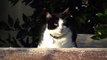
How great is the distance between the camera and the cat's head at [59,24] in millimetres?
2406

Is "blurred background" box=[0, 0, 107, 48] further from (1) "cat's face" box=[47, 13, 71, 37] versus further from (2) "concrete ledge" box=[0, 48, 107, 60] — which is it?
(2) "concrete ledge" box=[0, 48, 107, 60]

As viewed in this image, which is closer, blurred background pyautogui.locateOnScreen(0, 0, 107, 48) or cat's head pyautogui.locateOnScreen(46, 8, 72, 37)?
blurred background pyautogui.locateOnScreen(0, 0, 107, 48)

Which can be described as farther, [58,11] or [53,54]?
[58,11]

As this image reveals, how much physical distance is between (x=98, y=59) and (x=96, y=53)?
29 millimetres

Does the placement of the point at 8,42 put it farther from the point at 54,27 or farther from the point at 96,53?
the point at 96,53

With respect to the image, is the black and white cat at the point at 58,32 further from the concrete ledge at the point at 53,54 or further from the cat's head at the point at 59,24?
the concrete ledge at the point at 53,54

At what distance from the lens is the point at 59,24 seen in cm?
242

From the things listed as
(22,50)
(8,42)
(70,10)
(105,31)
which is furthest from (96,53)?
(8,42)

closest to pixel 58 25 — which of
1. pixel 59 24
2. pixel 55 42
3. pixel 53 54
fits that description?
pixel 59 24

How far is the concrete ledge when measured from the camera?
1.49 m

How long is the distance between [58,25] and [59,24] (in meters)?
0.01

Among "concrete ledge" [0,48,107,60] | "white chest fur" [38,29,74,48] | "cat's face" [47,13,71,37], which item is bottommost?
"white chest fur" [38,29,74,48]

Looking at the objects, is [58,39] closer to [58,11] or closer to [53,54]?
[58,11]

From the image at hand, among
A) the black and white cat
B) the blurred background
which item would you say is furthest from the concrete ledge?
the black and white cat
